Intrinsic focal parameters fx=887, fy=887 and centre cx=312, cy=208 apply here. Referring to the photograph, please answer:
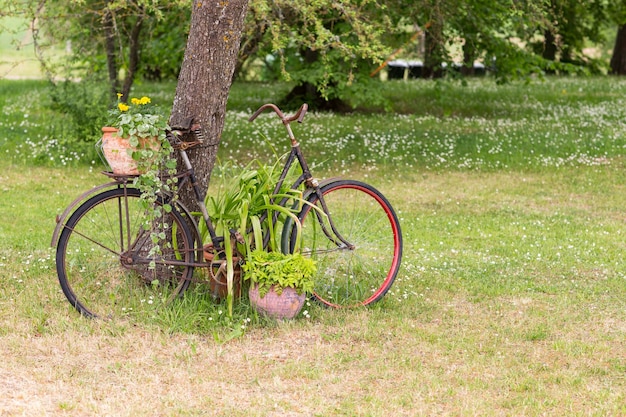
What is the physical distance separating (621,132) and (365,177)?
6.27m

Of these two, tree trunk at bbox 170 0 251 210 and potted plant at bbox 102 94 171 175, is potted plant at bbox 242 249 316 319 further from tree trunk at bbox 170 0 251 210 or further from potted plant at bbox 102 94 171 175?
potted plant at bbox 102 94 171 175

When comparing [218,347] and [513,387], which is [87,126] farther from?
[513,387]

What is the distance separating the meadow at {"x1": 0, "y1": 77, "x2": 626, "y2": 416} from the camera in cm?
446

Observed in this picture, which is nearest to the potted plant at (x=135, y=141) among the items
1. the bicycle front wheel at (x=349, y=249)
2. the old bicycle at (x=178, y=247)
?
the old bicycle at (x=178, y=247)

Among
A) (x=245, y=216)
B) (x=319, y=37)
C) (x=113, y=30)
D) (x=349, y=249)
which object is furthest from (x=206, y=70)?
(x=113, y=30)

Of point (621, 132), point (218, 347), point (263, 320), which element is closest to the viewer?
point (218, 347)

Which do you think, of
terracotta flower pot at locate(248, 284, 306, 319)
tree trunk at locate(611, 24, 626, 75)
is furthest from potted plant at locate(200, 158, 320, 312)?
tree trunk at locate(611, 24, 626, 75)

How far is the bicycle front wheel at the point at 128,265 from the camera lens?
540cm

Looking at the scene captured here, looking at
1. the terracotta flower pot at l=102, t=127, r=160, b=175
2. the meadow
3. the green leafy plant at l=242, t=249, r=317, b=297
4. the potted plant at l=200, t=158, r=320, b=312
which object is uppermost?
the terracotta flower pot at l=102, t=127, r=160, b=175

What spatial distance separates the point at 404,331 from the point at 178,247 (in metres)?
1.56

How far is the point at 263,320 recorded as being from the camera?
217 inches

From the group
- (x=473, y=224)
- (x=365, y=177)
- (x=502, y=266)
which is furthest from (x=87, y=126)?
(x=502, y=266)

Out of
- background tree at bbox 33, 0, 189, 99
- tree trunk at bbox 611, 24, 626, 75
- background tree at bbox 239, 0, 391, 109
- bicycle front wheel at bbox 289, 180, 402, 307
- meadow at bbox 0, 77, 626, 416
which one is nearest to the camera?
meadow at bbox 0, 77, 626, 416

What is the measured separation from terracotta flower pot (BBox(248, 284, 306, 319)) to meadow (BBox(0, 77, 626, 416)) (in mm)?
71
